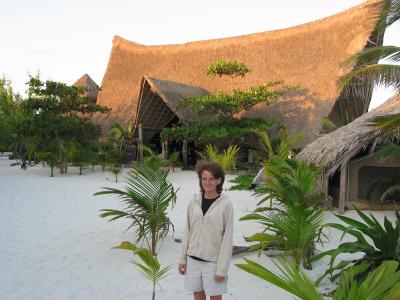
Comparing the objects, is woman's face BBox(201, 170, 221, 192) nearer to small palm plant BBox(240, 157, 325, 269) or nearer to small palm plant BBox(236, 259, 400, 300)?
small palm plant BBox(236, 259, 400, 300)

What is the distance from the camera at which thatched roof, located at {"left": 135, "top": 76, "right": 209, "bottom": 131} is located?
45.4ft

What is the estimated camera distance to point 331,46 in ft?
46.2

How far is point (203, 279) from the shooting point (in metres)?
2.27

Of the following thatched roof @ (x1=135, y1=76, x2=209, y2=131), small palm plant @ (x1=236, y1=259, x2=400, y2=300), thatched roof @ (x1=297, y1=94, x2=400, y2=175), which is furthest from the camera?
thatched roof @ (x1=135, y1=76, x2=209, y2=131)

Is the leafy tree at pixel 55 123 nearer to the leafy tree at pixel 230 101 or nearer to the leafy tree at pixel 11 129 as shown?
the leafy tree at pixel 11 129

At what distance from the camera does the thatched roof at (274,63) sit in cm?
1327

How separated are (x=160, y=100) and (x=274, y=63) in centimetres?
493

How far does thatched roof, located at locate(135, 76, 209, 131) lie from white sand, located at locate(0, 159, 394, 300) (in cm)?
633

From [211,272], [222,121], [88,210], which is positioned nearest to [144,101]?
[222,121]

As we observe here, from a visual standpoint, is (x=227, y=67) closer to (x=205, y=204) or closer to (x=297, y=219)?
(x=297, y=219)

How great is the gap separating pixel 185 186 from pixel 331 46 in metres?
8.16

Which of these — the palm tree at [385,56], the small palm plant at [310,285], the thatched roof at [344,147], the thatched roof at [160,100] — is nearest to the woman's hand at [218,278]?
the small palm plant at [310,285]

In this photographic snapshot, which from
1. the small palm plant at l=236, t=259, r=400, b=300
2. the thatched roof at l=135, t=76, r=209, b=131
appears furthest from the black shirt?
the thatched roof at l=135, t=76, r=209, b=131

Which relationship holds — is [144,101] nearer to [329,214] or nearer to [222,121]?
[222,121]
